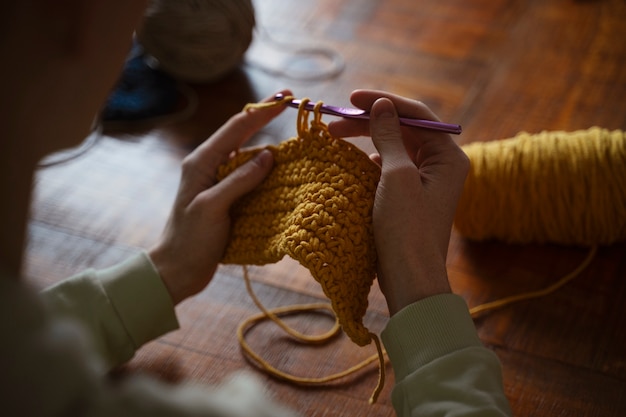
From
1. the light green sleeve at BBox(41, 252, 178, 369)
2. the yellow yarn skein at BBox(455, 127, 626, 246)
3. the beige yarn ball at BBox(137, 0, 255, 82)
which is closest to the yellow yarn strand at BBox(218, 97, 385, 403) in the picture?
the light green sleeve at BBox(41, 252, 178, 369)

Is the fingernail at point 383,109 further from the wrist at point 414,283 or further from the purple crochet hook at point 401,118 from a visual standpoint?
the wrist at point 414,283

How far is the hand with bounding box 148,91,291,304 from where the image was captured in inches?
42.6

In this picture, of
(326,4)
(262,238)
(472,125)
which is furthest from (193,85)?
(262,238)

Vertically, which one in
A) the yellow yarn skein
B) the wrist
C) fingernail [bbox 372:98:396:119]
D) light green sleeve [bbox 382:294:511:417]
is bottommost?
the yellow yarn skein

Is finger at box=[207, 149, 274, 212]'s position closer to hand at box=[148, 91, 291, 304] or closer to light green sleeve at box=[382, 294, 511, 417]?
hand at box=[148, 91, 291, 304]

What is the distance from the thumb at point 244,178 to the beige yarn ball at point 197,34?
0.66 metres

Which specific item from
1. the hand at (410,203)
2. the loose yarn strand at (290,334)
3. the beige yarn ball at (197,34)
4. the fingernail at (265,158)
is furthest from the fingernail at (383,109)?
the beige yarn ball at (197,34)

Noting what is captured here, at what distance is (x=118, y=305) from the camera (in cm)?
108

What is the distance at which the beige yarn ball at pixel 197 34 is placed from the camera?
1668 mm

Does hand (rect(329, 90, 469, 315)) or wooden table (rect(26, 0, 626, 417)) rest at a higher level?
hand (rect(329, 90, 469, 315))

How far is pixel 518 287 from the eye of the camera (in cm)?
122

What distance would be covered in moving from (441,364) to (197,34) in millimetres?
1061

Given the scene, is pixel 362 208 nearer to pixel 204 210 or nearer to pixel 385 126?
pixel 385 126

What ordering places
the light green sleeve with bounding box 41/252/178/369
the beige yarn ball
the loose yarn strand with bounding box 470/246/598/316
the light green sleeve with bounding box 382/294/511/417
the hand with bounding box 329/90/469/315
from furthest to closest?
the beige yarn ball
the loose yarn strand with bounding box 470/246/598/316
the light green sleeve with bounding box 41/252/178/369
the hand with bounding box 329/90/469/315
the light green sleeve with bounding box 382/294/511/417
